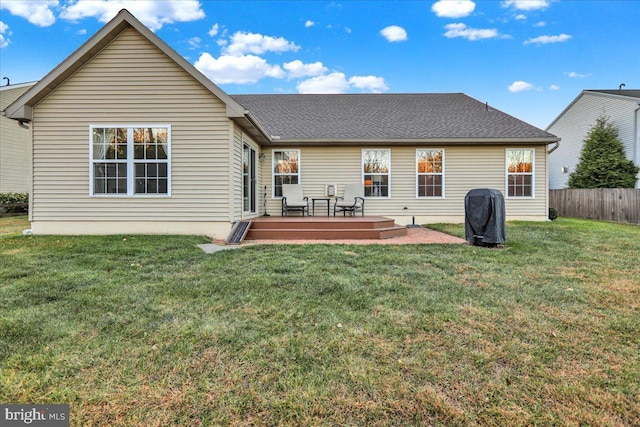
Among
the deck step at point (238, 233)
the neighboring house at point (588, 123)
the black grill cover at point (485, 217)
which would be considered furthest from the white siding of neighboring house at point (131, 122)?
the neighboring house at point (588, 123)

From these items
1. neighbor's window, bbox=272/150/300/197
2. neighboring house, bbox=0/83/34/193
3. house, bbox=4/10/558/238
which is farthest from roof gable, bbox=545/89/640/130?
neighboring house, bbox=0/83/34/193

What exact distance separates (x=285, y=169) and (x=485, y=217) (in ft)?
20.4

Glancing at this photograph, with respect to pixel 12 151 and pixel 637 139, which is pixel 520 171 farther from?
pixel 12 151

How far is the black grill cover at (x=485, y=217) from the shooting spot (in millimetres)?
6117

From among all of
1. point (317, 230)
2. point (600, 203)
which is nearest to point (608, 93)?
point (600, 203)

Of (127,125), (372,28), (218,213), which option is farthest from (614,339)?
(372,28)

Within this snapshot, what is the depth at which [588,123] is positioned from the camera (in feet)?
55.7

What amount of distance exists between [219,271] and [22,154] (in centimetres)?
1644

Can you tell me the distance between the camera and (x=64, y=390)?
1.86 meters

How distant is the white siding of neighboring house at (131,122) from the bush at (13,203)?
27.0ft

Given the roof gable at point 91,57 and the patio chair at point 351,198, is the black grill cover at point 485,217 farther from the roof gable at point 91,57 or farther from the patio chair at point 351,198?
the roof gable at point 91,57

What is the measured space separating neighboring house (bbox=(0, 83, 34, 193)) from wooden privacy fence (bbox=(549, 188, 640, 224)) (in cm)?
2376

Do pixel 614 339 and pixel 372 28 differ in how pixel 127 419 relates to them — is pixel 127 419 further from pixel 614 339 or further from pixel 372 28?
pixel 372 28

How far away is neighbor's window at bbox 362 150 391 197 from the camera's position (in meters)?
10.6
